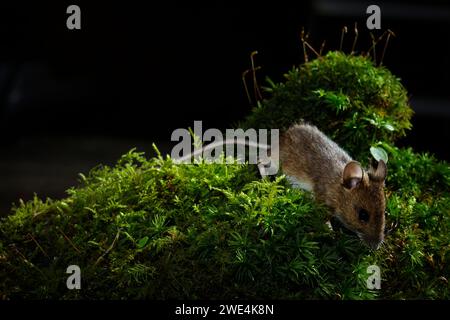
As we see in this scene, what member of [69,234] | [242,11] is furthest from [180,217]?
[242,11]

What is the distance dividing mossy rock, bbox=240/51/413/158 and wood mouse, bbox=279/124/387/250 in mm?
190

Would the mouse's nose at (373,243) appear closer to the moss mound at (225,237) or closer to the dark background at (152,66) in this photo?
the moss mound at (225,237)

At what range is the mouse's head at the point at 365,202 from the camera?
9.41 ft

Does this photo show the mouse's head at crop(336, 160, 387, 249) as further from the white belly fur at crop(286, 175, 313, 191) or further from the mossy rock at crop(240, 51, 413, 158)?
the mossy rock at crop(240, 51, 413, 158)

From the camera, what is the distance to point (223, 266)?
2.61 m

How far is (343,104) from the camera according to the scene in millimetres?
3480

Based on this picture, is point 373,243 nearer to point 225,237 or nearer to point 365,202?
point 365,202

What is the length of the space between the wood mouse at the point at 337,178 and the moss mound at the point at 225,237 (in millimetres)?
128

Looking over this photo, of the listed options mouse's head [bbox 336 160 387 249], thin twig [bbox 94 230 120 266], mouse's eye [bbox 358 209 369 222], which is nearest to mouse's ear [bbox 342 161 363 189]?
mouse's head [bbox 336 160 387 249]

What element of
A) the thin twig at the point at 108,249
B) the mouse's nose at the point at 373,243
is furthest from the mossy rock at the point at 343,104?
the thin twig at the point at 108,249

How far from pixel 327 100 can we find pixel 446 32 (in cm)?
335

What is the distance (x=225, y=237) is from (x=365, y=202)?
2.59 ft

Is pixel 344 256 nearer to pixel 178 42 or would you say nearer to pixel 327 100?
pixel 327 100

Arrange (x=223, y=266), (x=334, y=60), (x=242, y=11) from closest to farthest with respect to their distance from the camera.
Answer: (x=223, y=266) → (x=334, y=60) → (x=242, y=11)
